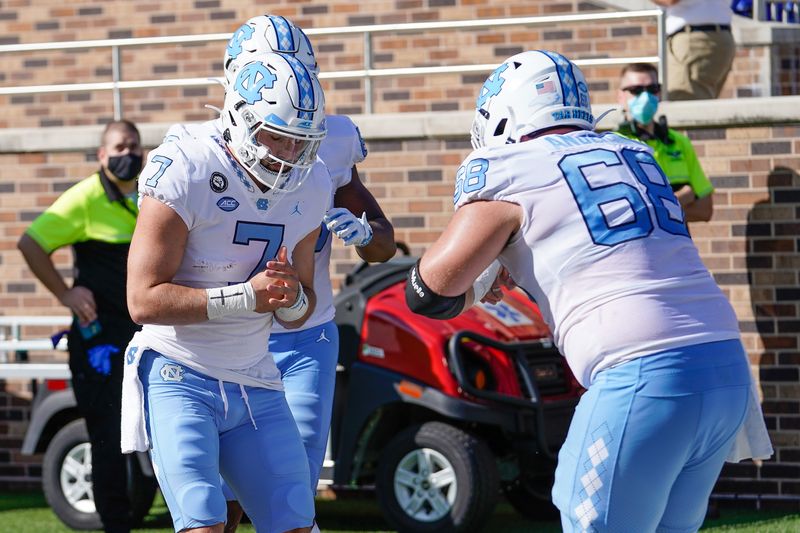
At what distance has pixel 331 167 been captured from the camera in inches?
218

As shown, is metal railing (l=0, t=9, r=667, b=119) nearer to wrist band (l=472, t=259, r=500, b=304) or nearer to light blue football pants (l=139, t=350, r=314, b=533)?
light blue football pants (l=139, t=350, r=314, b=533)

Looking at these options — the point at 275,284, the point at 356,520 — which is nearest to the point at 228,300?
the point at 275,284

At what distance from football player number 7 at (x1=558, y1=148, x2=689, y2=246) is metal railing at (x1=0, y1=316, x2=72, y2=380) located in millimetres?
5166

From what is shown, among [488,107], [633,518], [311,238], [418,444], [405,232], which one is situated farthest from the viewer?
[405,232]

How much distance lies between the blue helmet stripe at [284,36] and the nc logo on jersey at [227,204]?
1.06 metres

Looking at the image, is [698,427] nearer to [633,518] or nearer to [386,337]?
[633,518]

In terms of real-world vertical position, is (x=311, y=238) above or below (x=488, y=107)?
below

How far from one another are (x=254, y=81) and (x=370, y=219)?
4.34 ft

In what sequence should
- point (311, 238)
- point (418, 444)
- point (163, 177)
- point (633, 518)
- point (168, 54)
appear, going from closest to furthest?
1. point (633, 518)
2. point (163, 177)
3. point (311, 238)
4. point (418, 444)
5. point (168, 54)

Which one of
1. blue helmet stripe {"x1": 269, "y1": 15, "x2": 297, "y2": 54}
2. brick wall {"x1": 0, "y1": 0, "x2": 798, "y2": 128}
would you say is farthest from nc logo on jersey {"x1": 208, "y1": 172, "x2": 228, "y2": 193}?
brick wall {"x1": 0, "y1": 0, "x2": 798, "y2": 128}

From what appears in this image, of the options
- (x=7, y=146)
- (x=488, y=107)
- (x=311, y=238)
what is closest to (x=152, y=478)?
(x=7, y=146)

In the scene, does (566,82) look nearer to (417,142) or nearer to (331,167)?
(331,167)

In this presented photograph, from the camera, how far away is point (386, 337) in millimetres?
7215

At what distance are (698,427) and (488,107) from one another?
1.03m
